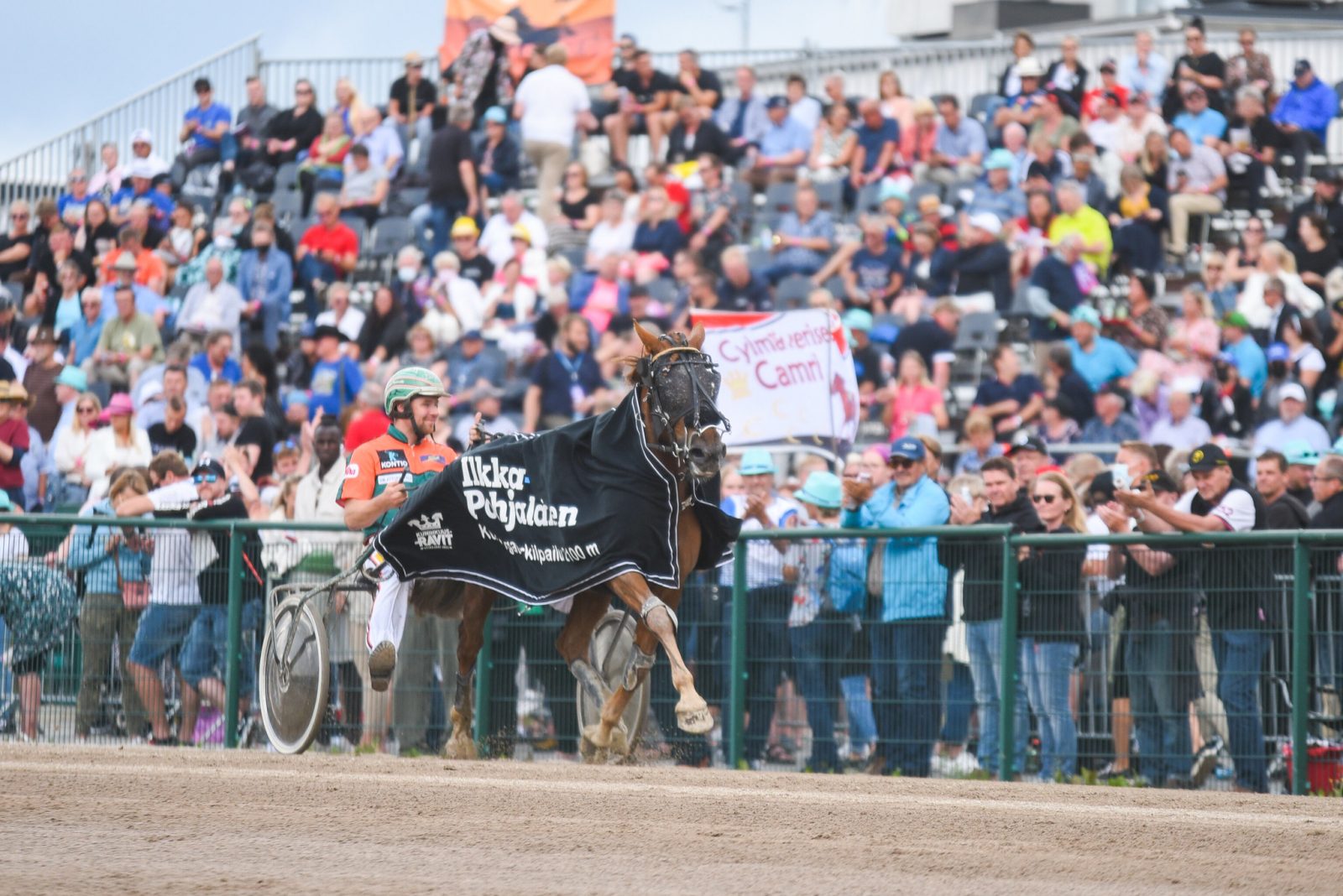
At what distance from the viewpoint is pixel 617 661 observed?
13195 mm

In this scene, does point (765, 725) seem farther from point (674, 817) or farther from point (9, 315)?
point (9, 315)

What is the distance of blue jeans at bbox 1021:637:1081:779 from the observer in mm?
12391

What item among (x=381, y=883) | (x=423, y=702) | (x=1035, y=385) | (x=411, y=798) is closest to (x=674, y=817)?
(x=411, y=798)

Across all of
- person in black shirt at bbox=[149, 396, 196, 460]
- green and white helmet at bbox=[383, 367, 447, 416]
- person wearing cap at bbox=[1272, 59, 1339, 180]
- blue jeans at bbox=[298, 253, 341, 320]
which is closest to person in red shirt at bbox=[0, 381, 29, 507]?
person in black shirt at bbox=[149, 396, 196, 460]

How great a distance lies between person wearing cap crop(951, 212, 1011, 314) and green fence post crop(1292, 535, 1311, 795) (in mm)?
8378

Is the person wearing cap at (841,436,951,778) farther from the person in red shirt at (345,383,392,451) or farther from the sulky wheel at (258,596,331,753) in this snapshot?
the person in red shirt at (345,383,392,451)

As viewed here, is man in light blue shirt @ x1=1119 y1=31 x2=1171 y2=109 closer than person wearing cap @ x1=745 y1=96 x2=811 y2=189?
Yes

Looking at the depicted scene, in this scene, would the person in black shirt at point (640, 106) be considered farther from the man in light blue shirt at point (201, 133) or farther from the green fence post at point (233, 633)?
the green fence post at point (233, 633)

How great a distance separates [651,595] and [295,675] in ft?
8.99

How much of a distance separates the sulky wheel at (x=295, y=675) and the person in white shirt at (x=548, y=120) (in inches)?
433

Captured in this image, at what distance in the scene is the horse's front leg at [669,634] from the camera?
11039mm

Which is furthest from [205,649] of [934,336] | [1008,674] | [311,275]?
[311,275]

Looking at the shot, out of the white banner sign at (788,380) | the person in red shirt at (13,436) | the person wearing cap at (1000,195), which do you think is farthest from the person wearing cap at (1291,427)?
the person in red shirt at (13,436)

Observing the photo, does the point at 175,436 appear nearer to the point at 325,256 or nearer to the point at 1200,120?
the point at 325,256
